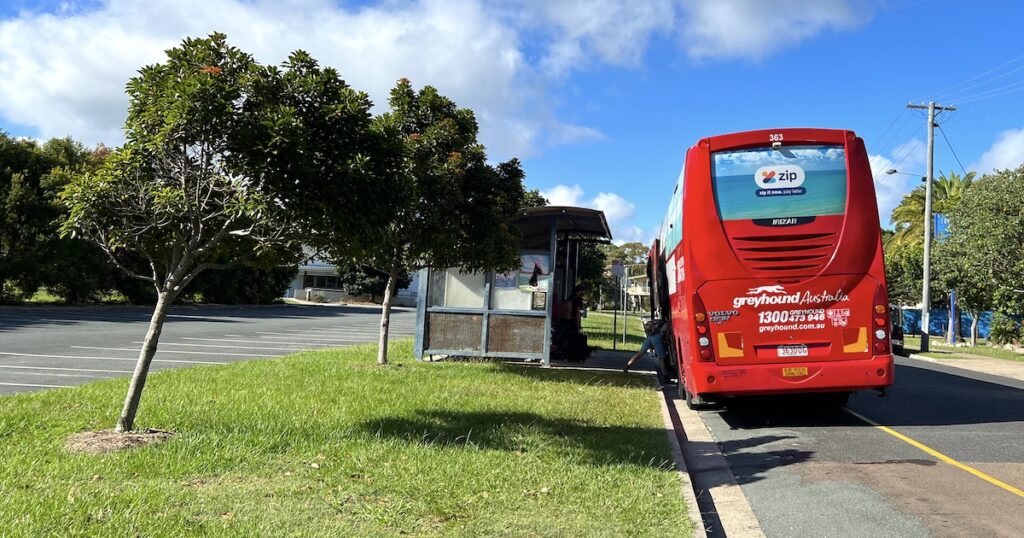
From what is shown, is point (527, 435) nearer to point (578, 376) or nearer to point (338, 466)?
point (338, 466)

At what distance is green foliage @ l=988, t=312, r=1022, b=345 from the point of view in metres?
31.3

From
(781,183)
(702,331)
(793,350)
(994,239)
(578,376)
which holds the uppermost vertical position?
(994,239)

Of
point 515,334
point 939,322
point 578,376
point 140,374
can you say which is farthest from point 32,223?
point 939,322

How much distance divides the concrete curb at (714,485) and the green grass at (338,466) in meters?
0.32

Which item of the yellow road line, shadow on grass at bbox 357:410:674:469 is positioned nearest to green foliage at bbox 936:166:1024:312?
the yellow road line

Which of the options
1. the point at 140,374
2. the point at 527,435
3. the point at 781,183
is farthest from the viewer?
the point at 781,183

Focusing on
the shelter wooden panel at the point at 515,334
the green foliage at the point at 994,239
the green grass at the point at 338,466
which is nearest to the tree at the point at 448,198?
the shelter wooden panel at the point at 515,334

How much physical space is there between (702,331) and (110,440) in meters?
6.17

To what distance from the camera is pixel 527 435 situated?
7199 millimetres

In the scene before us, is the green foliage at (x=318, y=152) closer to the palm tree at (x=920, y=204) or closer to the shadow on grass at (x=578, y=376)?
the shadow on grass at (x=578, y=376)

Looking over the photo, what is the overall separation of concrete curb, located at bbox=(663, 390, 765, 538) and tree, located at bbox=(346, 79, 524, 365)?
4.62 m

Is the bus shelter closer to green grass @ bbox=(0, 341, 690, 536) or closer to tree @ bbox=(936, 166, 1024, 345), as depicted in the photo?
green grass @ bbox=(0, 341, 690, 536)

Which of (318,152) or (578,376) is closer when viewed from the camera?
(318,152)

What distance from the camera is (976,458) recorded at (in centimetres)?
702
